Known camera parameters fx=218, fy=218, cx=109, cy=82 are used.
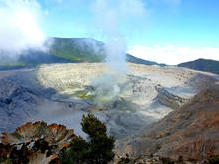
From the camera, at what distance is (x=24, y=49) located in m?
178

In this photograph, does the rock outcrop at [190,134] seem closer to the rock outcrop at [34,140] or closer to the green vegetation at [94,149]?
the green vegetation at [94,149]

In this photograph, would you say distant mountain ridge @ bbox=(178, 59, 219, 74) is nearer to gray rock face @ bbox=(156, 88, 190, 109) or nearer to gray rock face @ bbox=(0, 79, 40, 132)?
gray rock face @ bbox=(156, 88, 190, 109)

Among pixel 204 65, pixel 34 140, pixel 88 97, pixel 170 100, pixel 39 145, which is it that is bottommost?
pixel 88 97

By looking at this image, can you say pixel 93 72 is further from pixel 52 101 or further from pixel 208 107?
pixel 208 107

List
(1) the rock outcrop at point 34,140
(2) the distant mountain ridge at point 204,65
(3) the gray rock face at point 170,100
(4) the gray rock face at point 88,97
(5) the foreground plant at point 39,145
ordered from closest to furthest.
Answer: (5) the foreground plant at point 39,145 → (1) the rock outcrop at point 34,140 → (4) the gray rock face at point 88,97 → (3) the gray rock face at point 170,100 → (2) the distant mountain ridge at point 204,65

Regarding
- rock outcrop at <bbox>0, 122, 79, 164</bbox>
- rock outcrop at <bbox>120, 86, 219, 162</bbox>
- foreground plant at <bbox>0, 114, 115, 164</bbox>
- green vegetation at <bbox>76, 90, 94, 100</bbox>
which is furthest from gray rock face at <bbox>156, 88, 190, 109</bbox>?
rock outcrop at <bbox>0, 122, 79, 164</bbox>

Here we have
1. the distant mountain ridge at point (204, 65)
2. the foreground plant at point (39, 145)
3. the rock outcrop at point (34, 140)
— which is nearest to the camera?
the foreground plant at point (39, 145)

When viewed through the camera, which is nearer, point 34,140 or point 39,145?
point 39,145

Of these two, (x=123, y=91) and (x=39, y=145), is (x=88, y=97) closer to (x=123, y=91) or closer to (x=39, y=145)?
(x=123, y=91)

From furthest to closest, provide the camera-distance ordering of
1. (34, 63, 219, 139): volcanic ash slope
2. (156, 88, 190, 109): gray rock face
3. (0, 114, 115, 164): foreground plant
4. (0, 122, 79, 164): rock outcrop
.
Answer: (156, 88, 190, 109): gray rock face, (34, 63, 219, 139): volcanic ash slope, (0, 122, 79, 164): rock outcrop, (0, 114, 115, 164): foreground plant

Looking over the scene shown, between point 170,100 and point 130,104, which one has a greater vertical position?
point 170,100

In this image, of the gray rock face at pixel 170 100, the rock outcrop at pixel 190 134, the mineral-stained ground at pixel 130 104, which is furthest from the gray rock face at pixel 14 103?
the gray rock face at pixel 170 100

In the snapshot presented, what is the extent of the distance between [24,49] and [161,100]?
14837 centimetres

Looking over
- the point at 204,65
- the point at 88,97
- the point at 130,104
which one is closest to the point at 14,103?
the point at 88,97
